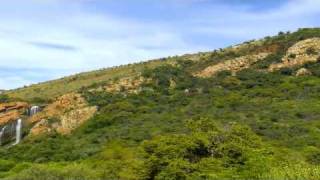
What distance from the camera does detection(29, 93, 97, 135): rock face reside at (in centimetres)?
9781

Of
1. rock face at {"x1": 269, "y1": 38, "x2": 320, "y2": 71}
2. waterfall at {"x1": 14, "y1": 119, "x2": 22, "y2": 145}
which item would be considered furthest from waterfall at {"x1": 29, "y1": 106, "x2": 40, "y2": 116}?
rock face at {"x1": 269, "y1": 38, "x2": 320, "y2": 71}

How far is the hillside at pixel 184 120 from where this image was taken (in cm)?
6075

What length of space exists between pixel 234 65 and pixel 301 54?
11.0 metres

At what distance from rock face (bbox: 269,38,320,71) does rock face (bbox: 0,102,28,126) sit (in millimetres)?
38295

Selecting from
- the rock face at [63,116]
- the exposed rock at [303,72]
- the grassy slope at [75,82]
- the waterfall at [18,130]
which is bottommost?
the waterfall at [18,130]

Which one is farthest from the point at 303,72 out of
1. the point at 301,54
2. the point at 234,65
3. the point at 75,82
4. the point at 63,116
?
the point at 75,82

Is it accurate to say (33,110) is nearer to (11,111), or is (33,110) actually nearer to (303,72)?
(11,111)

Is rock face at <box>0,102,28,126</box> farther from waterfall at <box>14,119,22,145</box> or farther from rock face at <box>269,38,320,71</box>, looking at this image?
rock face at <box>269,38,320,71</box>

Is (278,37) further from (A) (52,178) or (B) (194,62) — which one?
(A) (52,178)

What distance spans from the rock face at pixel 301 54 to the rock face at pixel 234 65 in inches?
178

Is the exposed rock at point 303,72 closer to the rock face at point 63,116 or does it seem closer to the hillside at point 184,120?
the hillside at point 184,120

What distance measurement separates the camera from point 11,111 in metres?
107

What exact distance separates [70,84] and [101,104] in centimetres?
3204

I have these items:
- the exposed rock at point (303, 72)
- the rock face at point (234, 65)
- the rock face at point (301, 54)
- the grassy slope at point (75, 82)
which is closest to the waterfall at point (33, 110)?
the grassy slope at point (75, 82)
